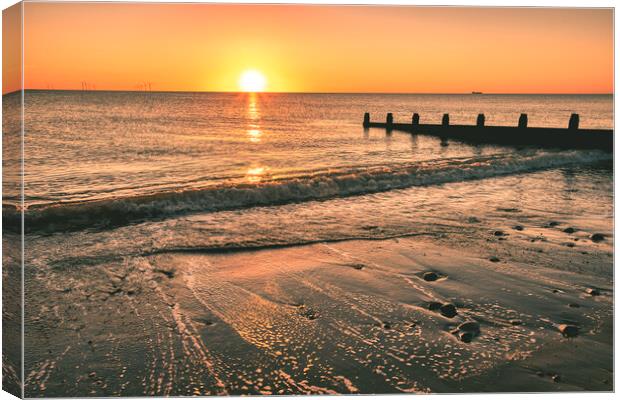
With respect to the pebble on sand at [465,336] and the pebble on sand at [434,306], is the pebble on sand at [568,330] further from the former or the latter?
the pebble on sand at [434,306]

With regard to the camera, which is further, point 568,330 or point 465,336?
point 568,330

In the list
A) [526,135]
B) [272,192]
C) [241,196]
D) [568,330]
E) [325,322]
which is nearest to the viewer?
Answer: [568,330]

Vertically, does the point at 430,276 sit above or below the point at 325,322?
above

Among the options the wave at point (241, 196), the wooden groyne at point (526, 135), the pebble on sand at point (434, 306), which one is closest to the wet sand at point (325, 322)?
the pebble on sand at point (434, 306)

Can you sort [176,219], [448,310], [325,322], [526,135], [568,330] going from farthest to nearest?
[526,135] < [176,219] < [448,310] < [325,322] < [568,330]

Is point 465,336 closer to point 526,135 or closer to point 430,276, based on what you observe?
point 430,276

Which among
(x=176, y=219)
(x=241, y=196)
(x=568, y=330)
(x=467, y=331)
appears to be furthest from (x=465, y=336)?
(x=241, y=196)

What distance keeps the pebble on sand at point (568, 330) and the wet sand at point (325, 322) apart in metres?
0.02

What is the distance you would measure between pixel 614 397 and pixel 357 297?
209 centimetres

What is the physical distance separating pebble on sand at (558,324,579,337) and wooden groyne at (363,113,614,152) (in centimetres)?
1461

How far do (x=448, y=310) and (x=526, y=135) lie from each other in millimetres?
16987

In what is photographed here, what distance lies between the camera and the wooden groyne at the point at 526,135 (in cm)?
1652

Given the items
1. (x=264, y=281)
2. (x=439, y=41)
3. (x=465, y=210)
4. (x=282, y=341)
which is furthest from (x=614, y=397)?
(x=465, y=210)

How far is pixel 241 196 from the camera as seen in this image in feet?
29.0
